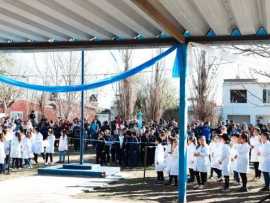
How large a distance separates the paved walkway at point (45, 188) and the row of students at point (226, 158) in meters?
3.04

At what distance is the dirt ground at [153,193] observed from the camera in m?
13.3

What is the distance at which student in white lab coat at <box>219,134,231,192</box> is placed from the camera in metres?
15.7

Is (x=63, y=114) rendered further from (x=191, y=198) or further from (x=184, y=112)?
(x=184, y=112)

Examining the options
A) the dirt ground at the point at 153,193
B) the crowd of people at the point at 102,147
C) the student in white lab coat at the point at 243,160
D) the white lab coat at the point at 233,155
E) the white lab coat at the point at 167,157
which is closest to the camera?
the dirt ground at the point at 153,193

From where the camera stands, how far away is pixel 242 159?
15.4 meters

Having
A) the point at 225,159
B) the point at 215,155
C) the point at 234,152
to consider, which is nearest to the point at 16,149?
the point at 215,155

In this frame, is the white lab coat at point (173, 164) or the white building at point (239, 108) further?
the white building at point (239, 108)

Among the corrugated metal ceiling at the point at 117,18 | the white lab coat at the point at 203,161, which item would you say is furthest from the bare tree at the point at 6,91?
the corrugated metal ceiling at the point at 117,18

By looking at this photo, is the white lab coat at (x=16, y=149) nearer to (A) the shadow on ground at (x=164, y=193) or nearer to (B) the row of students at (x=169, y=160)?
(A) the shadow on ground at (x=164, y=193)

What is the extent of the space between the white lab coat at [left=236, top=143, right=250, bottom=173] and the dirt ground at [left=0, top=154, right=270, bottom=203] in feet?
2.22

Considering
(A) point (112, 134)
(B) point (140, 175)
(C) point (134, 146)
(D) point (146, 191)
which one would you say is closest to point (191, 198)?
(D) point (146, 191)

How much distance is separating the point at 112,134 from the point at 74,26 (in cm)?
1547

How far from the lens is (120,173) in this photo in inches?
762

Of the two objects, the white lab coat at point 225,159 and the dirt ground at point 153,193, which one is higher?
the white lab coat at point 225,159
